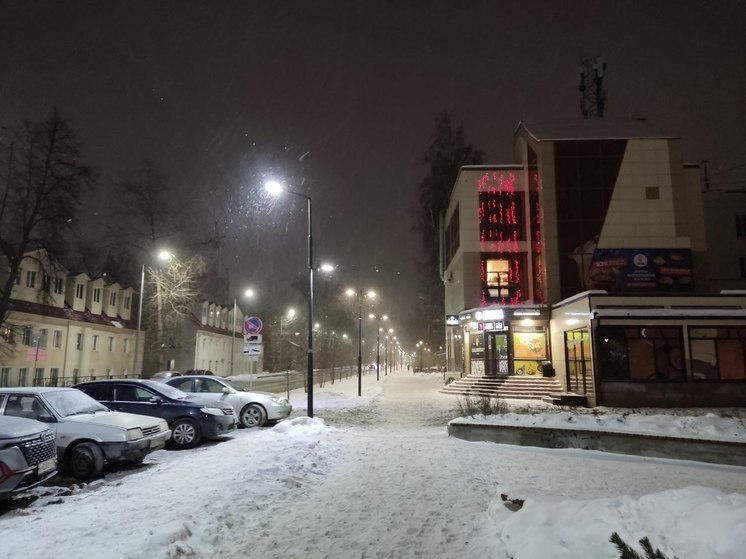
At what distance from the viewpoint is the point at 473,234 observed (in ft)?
110

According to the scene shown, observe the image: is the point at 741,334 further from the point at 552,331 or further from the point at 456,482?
the point at 456,482

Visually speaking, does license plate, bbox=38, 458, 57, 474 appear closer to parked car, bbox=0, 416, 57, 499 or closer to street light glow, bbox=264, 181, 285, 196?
parked car, bbox=0, 416, 57, 499

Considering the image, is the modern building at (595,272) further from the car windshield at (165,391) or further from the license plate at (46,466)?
the license plate at (46,466)

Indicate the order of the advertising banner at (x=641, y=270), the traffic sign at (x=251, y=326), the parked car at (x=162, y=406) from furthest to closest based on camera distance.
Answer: the advertising banner at (x=641, y=270) < the traffic sign at (x=251, y=326) < the parked car at (x=162, y=406)

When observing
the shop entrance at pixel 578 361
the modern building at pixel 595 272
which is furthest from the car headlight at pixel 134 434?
the shop entrance at pixel 578 361

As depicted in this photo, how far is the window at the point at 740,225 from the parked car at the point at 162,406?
47.7m

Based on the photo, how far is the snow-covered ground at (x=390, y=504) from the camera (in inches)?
185

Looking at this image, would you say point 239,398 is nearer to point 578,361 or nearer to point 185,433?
point 185,433

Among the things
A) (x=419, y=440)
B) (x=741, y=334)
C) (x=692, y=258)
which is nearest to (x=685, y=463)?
(x=419, y=440)

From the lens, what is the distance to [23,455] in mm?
7379

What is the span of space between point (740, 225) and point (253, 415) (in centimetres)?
4615

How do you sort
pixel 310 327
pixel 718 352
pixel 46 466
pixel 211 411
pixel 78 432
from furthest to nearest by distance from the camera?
pixel 718 352 < pixel 310 327 < pixel 211 411 < pixel 78 432 < pixel 46 466

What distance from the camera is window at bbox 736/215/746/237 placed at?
147 ft

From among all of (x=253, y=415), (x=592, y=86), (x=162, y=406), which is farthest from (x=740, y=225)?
(x=162, y=406)
